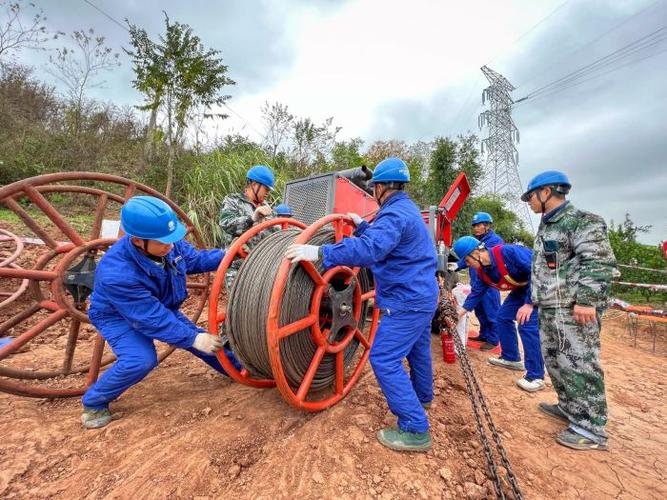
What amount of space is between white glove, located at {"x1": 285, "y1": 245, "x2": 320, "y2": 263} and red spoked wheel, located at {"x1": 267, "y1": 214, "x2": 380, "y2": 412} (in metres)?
0.04

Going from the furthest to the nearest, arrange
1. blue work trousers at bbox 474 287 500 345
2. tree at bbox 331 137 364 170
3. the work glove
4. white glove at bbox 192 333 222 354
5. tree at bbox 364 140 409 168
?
tree at bbox 364 140 409 168 → tree at bbox 331 137 364 170 → blue work trousers at bbox 474 287 500 345 → the work glove → white glove at bbox 192 333 222 354

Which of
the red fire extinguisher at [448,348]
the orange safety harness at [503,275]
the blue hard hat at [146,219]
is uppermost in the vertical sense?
the blue hard hat at [146,219]

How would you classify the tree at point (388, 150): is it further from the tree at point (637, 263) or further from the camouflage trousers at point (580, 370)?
the camouflage trousers at point (580, 370)

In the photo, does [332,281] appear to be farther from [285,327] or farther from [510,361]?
[510,361]

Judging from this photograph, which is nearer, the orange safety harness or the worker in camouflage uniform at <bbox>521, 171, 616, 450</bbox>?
the worker in camouflage uniform at <bbox>521, 171, 616, 450</bbox>

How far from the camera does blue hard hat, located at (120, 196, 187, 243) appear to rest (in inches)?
84.7

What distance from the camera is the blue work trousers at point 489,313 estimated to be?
179 inches

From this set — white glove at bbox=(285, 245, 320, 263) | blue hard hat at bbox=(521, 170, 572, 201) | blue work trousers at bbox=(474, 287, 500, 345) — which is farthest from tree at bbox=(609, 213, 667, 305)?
white glove at bbox=(285, 245, 320, 263)

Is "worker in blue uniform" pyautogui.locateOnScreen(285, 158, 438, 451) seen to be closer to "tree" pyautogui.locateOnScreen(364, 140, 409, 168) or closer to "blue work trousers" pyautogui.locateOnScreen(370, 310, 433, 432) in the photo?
"blue work trousers" pyautogui.locateOnScreen(370, 310, 433, 432)

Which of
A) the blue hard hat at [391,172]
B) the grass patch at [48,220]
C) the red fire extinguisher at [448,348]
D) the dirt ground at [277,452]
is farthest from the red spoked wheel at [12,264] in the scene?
the red fire extinguisher at [448,348]

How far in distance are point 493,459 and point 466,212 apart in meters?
15.5

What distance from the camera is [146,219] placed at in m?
2.16

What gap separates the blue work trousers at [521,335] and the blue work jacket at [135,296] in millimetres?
3056

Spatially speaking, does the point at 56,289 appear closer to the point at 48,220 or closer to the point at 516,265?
the point at 516,265
